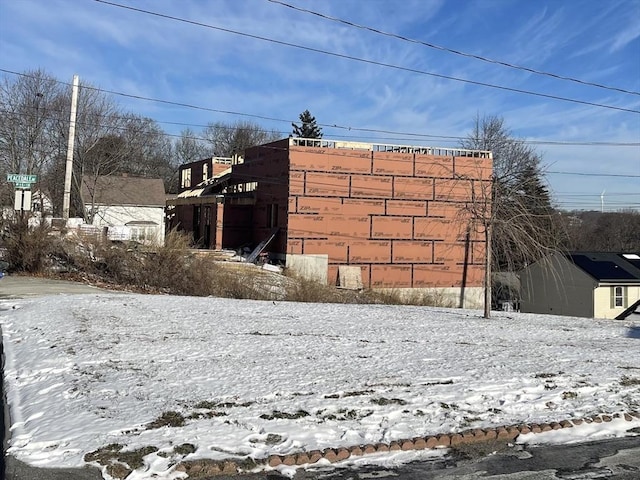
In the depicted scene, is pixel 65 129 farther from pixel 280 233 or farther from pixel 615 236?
pixel 615 236

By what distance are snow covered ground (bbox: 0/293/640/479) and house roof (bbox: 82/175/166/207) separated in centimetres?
3602

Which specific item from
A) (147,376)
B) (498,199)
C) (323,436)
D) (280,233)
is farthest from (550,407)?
(280,233)

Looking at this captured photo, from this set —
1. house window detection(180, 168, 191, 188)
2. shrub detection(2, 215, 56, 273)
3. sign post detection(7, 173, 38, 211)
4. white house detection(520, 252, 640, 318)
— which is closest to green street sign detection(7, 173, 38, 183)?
sign post detection(7, 173, 38, 211)

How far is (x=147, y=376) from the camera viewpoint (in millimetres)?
7262

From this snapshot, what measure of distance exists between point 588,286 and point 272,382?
40992 mm

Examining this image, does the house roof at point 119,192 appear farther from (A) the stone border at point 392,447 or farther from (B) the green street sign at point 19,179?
(A) the stone border at point 392,447

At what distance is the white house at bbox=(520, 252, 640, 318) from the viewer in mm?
42219

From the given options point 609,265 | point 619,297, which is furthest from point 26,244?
point 609,265

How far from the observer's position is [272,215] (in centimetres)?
3631

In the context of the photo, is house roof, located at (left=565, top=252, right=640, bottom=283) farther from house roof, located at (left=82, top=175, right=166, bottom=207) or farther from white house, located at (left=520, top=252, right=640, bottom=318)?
house roof, located at (left=82, top=175, right=166, bottom=207)

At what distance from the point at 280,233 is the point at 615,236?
60.3 meters

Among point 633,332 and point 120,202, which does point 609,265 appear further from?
point 120,202

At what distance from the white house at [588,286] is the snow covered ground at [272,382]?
3296 cm

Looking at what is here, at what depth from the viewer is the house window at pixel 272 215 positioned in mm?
35866
